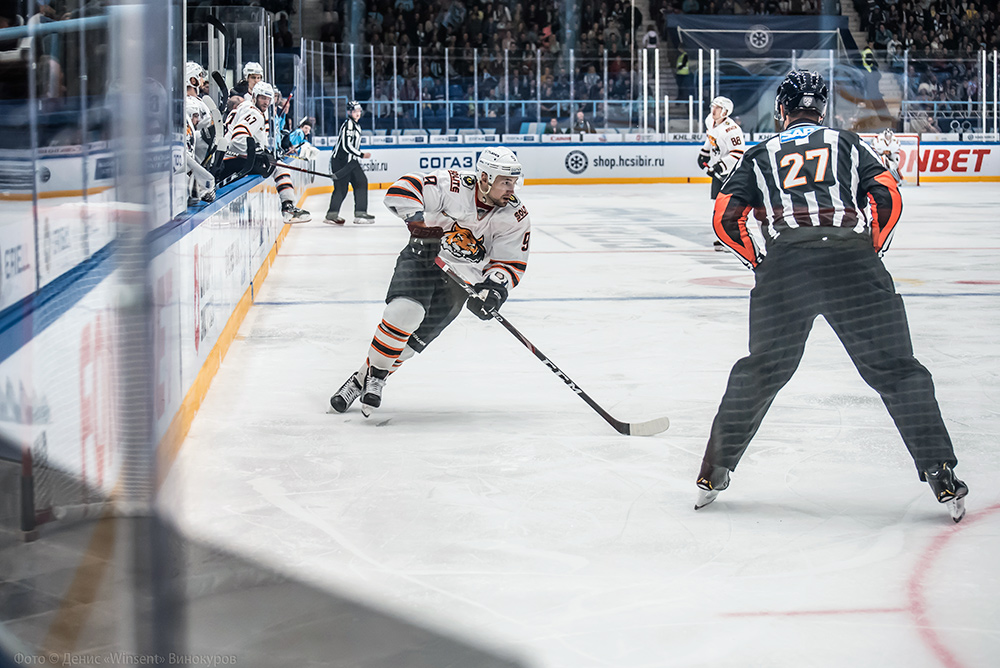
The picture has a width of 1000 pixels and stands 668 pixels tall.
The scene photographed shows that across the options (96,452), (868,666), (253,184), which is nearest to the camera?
(868,666)

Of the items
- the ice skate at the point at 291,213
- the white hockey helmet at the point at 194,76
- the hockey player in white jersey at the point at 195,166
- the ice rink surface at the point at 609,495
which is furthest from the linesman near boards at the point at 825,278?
the ice skate at the point at 291,213

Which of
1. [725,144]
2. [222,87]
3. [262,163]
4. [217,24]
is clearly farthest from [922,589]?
[217,24]

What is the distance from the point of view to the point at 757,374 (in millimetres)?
3080

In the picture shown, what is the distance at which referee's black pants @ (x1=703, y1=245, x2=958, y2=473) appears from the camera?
9.81ft

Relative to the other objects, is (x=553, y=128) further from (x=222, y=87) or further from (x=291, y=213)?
(x=222, y=87)

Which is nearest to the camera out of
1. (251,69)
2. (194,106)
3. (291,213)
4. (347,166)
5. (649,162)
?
(194,106)

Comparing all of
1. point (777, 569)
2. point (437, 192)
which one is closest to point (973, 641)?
point (777, 569)

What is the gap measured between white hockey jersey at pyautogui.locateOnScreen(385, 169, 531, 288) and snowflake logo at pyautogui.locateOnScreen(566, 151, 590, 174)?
1499 cm

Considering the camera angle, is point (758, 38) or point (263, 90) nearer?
point (263, 90)

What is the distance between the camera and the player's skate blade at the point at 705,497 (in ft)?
10.5

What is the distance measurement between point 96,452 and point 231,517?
0.63 m

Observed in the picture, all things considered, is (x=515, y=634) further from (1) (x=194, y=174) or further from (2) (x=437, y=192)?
(1) (x=194, y=174)

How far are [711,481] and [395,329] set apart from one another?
1.50 m

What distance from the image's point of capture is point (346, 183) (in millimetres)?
12648
